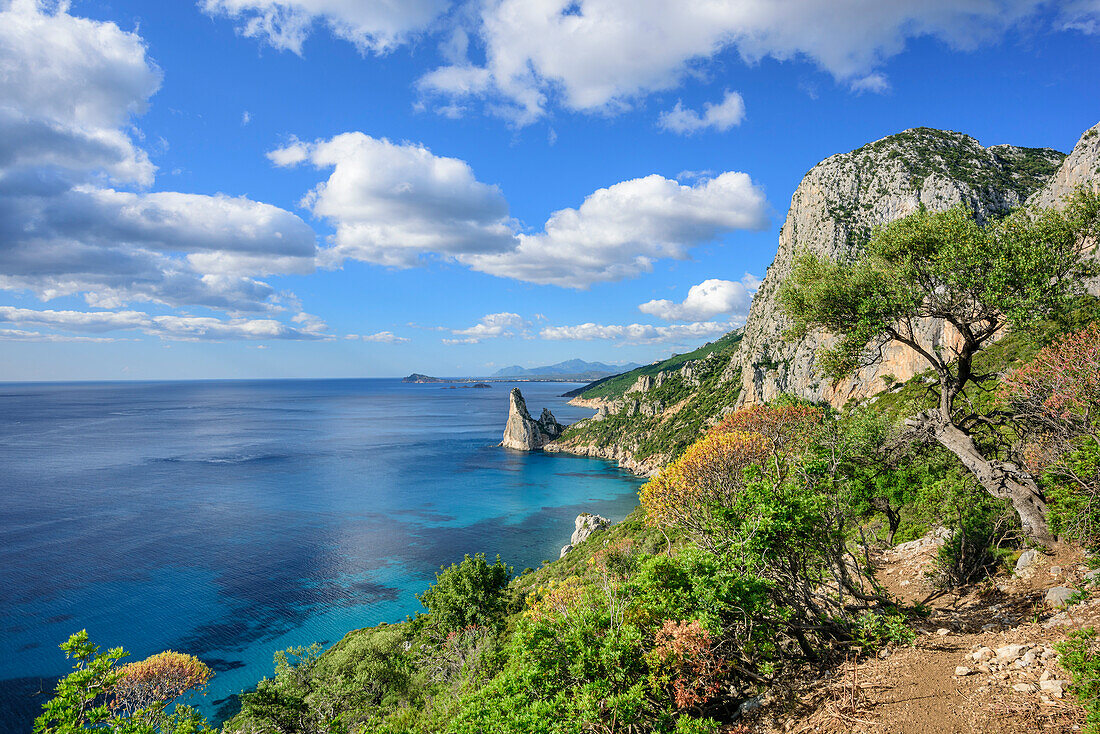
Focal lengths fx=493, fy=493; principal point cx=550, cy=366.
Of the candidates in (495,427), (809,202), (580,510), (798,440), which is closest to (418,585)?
(580,510)

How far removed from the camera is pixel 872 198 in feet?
274

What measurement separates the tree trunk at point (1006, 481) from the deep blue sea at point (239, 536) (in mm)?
24896

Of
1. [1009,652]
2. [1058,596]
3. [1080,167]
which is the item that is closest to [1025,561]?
[1058,596]

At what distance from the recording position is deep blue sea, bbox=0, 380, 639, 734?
126 feet

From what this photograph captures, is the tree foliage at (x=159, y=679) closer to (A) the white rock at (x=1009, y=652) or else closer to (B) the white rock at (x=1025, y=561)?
(A) the white rock at (x=1009, y=652)

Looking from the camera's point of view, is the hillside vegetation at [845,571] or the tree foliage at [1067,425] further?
the tree foliage at [1067,425]

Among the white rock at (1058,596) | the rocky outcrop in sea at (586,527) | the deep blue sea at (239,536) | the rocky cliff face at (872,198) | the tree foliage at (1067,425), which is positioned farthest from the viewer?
the rocky cliff face at (872,198)

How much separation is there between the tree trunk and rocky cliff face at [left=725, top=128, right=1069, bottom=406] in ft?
178

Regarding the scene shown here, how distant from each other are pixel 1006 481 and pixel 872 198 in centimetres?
8894

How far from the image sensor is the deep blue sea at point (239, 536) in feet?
126

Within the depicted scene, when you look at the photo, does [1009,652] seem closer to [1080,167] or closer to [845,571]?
[845,571]

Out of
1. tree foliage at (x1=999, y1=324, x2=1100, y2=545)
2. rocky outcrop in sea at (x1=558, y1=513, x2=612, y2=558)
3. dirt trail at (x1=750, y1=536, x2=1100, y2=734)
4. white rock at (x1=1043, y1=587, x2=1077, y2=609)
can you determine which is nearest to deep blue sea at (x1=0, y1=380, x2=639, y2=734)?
rocky outcrop in sea at (x1=558, y1=513, x2=612, y2=558)

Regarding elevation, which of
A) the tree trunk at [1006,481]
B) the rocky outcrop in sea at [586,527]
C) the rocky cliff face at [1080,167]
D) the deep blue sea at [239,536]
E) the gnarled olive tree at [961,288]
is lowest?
the deep blue sea at [239,536]

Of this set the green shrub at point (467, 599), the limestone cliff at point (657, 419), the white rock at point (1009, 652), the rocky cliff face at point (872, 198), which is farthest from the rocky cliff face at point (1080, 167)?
the green shrub at point (467, 599)
